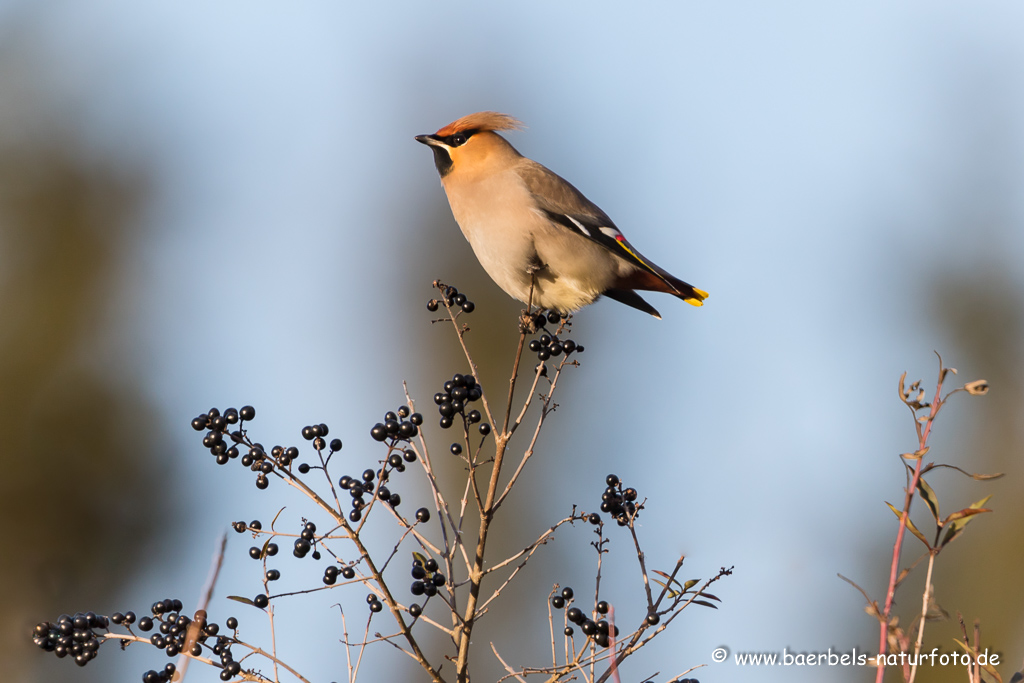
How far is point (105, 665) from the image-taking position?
10.6 meters

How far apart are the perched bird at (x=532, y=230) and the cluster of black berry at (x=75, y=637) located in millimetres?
2401

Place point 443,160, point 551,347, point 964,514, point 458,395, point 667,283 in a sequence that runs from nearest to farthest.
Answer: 1. point 964,514
2. point 458,395
3. point 551,347
4. point 667,283
5. point 443,160

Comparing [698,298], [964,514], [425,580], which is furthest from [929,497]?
[698,298]

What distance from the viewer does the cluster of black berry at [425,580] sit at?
2.41 meters

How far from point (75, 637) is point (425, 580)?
0.84 m

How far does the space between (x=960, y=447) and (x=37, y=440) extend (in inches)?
506

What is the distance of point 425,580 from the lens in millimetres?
2441

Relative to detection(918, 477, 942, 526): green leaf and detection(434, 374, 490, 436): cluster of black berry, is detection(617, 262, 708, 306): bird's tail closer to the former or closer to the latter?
detection(434, 374, 490, 436): cluster of black berry

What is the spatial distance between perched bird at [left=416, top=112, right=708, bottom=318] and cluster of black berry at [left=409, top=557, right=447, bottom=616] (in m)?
2.00

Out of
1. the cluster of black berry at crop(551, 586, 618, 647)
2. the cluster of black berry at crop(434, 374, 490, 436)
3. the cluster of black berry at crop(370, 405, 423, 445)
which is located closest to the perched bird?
the cluster of black berry at crop(434, 374, 490, 436)

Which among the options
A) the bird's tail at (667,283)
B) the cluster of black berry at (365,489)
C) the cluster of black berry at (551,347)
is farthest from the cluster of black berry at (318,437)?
the bird's tail at (667,283)

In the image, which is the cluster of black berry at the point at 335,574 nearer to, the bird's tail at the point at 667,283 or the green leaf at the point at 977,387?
the green leaf at the point at 977,387

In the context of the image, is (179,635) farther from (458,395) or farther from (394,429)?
(458,395)

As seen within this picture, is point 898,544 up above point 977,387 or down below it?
below
